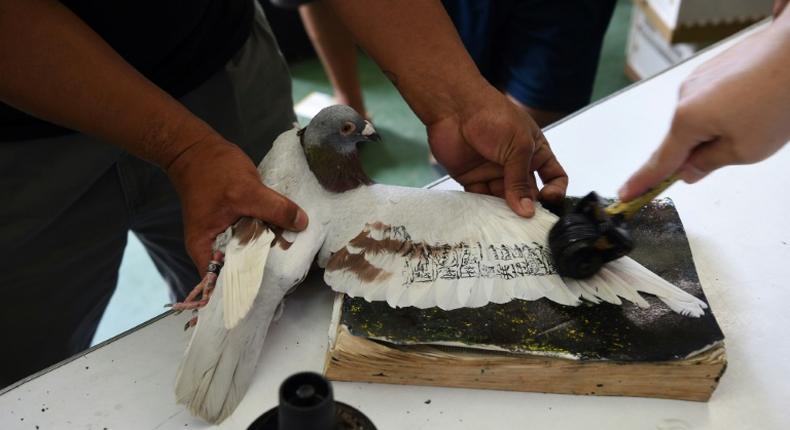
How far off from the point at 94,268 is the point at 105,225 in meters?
0.07

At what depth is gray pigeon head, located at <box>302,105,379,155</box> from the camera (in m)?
0.89

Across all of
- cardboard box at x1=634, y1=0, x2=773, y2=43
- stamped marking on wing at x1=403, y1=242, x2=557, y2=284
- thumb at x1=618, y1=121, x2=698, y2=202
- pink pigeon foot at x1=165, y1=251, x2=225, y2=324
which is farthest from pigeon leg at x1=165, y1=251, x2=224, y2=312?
cardboard box at x1=634, y1=0, x2=773, y2=43

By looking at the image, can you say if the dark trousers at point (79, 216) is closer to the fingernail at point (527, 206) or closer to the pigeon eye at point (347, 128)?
the pigeon eye at point (347, 128)

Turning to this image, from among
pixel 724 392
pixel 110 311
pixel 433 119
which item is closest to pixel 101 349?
pixel 433 119

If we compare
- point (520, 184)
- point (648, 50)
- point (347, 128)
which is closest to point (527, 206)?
point (520, 184)

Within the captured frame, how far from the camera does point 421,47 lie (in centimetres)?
99

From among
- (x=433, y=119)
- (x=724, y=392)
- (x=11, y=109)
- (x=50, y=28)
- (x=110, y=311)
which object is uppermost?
(x=50, y=28)

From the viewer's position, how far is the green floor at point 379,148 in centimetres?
186

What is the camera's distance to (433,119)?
1021 millimetres

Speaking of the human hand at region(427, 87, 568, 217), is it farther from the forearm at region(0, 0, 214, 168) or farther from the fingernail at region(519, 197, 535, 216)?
the forearm at region(0, 0, 214, 168)

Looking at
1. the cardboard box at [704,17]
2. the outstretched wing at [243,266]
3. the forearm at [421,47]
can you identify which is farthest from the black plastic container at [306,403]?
the cardboard box at [704,17]

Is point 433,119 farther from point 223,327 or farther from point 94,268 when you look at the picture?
point 94,268

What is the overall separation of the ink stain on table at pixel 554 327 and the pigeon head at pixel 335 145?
0.56 ft

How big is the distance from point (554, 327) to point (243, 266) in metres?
0.35
